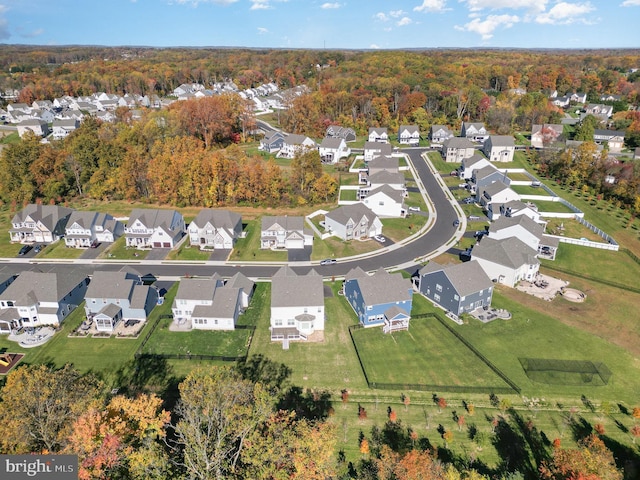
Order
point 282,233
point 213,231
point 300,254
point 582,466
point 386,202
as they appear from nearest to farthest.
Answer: point 582,466 → point 300,254 → point 282,233 → point 213,231 → point 386,202

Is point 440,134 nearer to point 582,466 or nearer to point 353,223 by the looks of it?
point 353,223

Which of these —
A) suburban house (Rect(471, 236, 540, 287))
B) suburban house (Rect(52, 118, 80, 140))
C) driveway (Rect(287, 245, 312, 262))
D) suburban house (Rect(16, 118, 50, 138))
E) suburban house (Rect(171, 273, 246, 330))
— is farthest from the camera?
suburban house (Rect(52, 118, 80, 140))

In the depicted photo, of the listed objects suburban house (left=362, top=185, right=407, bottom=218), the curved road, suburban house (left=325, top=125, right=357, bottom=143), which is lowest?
the curved road

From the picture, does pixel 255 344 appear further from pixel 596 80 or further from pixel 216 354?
pixel 596 80

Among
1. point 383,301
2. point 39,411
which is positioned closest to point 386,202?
point 383,301

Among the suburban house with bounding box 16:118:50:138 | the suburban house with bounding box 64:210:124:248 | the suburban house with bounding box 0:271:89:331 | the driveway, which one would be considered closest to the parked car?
the driveway

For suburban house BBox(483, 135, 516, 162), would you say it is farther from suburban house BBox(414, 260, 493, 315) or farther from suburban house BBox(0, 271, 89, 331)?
suburban house BBox(0, 271, 89, 331)

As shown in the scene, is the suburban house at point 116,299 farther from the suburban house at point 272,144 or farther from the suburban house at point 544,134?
the suburban house at point 544,134
